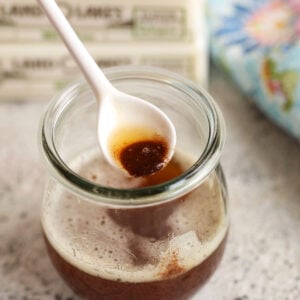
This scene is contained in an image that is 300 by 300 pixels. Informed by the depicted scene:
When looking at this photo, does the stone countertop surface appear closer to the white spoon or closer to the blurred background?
the blurred background

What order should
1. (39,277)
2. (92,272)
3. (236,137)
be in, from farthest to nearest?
(236,137)
(39,277)
(92,272)

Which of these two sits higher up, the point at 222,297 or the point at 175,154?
the point at 175,154

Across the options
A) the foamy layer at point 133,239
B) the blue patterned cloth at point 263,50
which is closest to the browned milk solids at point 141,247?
the foamy layer at point 133,239

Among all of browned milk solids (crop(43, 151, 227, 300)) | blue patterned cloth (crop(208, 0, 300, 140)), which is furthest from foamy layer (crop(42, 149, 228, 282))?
blue patterned cloth (crop(208, 0, 300, 140))

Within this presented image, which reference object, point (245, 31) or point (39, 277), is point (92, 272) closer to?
point (39, 277)

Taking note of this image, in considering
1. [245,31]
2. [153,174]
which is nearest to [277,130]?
[245,31]

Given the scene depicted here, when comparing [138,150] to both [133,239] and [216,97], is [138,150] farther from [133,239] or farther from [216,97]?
[216,97]

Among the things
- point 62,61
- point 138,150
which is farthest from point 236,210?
point 62,61
